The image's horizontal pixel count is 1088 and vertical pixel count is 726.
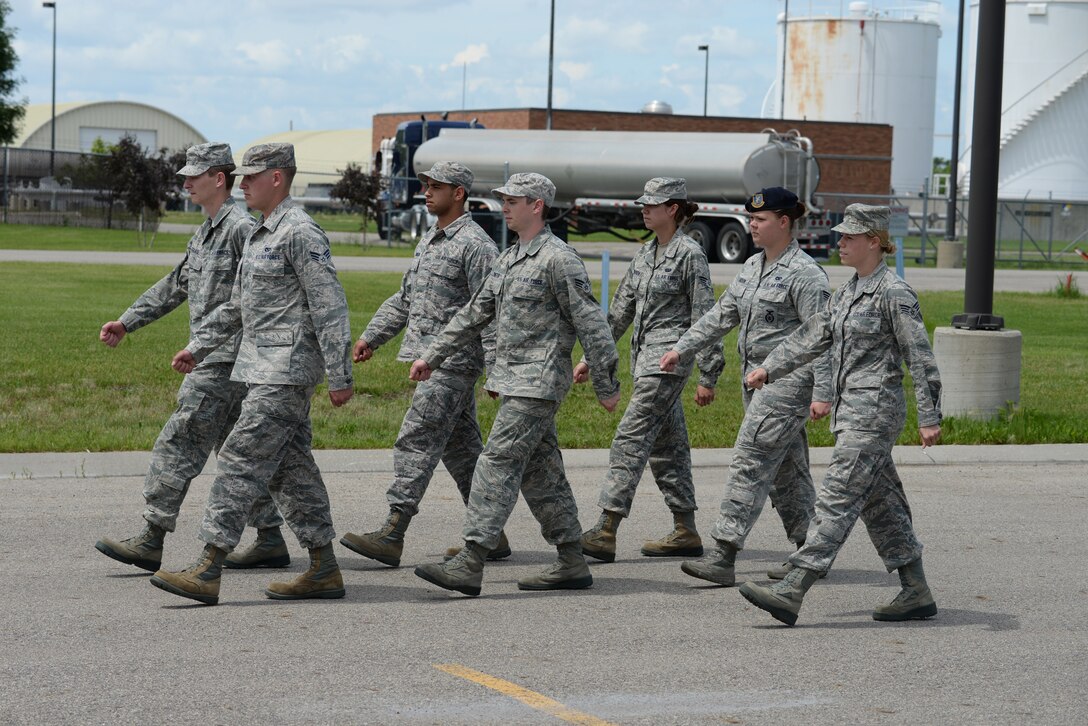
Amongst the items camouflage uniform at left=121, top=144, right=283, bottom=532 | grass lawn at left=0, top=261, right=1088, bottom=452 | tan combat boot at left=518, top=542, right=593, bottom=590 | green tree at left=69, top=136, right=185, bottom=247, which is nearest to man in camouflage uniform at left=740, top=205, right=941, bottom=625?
tan combat boot at left=518, top=542, right=593, bottom=590

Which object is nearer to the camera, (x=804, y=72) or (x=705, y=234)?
(x=705, y=234)

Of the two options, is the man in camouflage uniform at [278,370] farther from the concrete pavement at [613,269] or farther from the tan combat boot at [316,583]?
the concrete pavement at [613,269]

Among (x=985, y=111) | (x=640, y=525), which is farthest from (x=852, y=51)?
(x=640, y=525)

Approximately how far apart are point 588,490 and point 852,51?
57.3 metres

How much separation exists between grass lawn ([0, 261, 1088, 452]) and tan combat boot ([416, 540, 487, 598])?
411cm

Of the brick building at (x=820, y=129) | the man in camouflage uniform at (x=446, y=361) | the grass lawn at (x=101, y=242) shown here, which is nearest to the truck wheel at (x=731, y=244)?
the grass lawn at (x=101, y=242)

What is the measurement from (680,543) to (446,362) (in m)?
1.59

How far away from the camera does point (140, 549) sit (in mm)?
7164

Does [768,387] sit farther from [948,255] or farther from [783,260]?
[948,255]

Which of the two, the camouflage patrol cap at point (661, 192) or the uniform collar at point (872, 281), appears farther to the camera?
Answer: the camouflage patrol cap at point (661, 192)

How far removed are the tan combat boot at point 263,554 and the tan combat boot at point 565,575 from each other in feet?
4.01

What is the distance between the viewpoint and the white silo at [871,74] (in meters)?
64.1

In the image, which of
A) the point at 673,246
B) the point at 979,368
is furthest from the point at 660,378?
A: the point at 979,368

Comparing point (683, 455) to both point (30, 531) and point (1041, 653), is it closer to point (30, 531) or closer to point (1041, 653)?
point (1041, 653)
